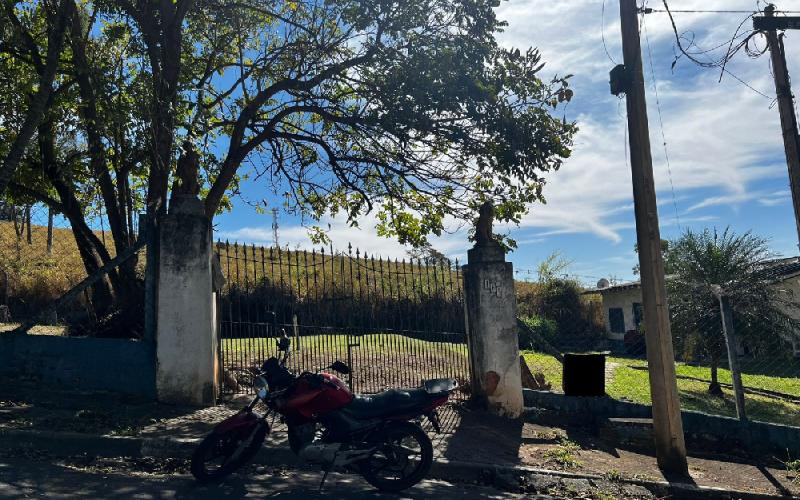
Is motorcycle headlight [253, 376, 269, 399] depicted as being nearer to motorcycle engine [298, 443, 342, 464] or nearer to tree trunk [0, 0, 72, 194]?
motorcycle engine [298, 443, 342, 464]

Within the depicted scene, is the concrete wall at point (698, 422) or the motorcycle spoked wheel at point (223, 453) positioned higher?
the motorcycle spoked wheel at point (223, 453)

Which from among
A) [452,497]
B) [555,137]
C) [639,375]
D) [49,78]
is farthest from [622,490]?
[639,375]

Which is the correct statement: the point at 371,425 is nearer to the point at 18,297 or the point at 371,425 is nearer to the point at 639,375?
the point at 639,375

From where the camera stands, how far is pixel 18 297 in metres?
20.8

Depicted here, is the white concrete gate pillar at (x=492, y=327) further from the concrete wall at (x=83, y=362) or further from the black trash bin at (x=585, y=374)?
the concrete wall at (x=83, y=362)

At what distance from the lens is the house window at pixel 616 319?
2698 cm

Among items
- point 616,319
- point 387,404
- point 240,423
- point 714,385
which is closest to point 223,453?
point 240,423

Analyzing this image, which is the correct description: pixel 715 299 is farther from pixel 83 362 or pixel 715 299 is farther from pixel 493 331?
pixel 83 362

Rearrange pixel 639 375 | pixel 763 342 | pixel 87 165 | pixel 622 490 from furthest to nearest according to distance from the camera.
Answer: pixel 639 375
pixel 763 342
pixel 87 165
pixel 622 490

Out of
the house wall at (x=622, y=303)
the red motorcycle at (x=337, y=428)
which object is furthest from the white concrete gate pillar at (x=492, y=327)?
the house wall at (x=622, y=303)

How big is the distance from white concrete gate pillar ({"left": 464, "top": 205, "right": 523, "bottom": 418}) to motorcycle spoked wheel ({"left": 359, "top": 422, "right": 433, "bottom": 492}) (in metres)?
3.18

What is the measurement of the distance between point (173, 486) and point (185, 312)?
3.01 metres

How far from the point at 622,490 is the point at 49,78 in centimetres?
799

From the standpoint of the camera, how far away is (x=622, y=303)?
26.9 meters
